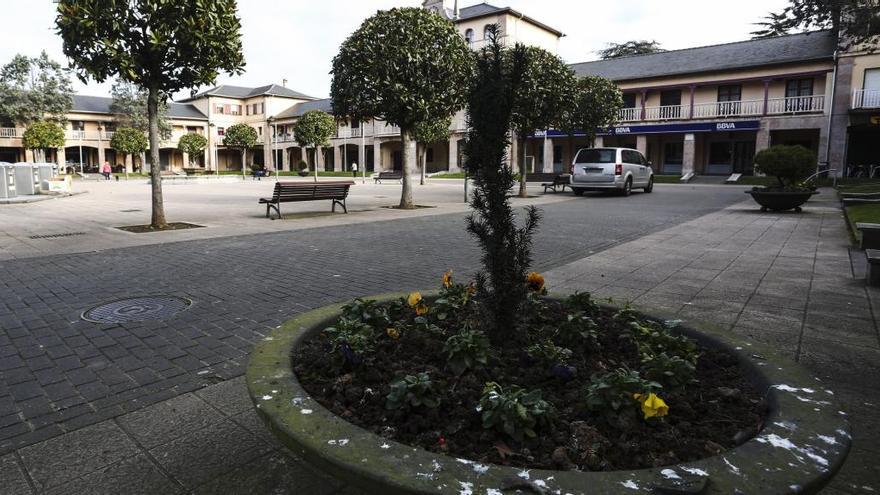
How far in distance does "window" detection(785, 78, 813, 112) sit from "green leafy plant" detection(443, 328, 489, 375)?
3717cm

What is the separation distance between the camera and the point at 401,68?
1380 cm

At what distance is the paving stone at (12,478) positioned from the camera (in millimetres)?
2160

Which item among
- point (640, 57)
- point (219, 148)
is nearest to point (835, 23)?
point (640, 57)

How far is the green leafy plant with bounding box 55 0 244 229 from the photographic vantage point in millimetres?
9297

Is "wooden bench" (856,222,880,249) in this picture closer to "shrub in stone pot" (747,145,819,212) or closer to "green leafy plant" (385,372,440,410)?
"shrub in stone pot" (747,145,819,212)

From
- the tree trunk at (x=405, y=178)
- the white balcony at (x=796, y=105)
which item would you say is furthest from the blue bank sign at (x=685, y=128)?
the tree trunk at (x=405, y=178)

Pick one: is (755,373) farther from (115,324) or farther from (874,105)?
(874,105)

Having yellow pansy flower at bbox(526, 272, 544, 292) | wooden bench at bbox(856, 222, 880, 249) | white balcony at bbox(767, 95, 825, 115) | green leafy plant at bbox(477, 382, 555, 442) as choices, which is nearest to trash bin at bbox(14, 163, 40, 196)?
yellow pansy flower at bbox(526, 272, 544, 292)

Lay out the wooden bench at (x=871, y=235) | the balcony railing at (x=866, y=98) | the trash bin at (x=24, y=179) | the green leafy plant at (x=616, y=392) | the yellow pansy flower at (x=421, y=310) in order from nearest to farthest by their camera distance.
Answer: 1. the green leafy plant at (x=616, y=392)
2. the yellow pansy flower at (x=421, y=310)
3. the wooden bench at (x=871, y=235)
4. the trash bin at (x=24, y=179)
5. the balcony railing at (x=866, y=98)

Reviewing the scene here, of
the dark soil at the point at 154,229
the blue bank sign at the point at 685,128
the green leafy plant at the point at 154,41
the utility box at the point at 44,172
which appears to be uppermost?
the blue bank sign at the point at 685,128

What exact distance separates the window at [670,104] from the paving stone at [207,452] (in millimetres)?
39189

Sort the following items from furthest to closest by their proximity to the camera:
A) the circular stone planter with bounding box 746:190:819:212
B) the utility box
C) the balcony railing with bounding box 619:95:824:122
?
1. the balcony railing with bounding box 619:95:824:122
2. the utility box
3. the circular stone planter with bounding box 746:190:819:212

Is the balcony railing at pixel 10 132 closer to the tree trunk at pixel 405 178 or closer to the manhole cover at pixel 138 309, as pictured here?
the tree trunk at pixel 405 178

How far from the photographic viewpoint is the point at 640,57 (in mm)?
41281
